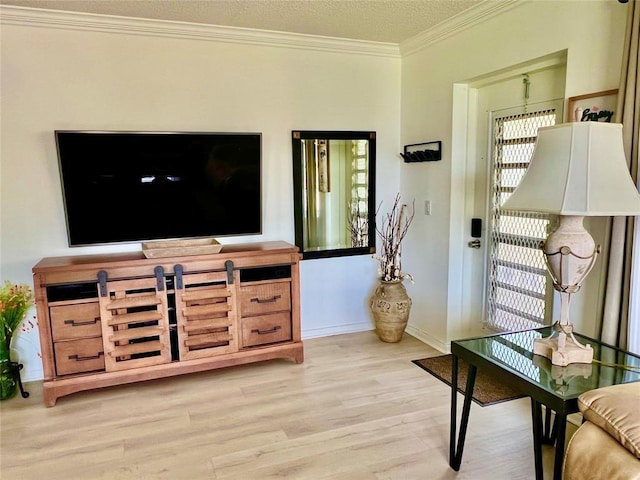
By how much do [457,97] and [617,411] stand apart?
2.54m

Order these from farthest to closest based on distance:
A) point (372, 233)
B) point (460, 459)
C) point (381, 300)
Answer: point (372, 233) → point (381, 300) → point (460, 459)

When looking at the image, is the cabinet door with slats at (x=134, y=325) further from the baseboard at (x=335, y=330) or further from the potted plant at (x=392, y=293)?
the potted plant at (x=392, y=293)

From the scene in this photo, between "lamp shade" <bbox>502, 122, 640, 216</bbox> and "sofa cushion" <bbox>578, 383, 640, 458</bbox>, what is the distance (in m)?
0.64

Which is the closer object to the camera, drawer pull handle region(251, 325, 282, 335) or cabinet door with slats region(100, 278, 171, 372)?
cabinet door with slats region(100, 278, 171, 372)

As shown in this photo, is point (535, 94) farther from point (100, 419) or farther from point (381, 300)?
point (100, 419)

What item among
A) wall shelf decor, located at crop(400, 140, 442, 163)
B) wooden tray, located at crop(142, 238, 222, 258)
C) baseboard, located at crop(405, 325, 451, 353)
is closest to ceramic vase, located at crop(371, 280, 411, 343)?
baseboard, located at crop(405, 325, 451, 353)

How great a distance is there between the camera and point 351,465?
223cm

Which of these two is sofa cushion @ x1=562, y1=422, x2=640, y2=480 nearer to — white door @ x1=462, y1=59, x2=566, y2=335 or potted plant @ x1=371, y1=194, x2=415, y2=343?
white door @ x1=462, y1=59, x2=566, y2=335

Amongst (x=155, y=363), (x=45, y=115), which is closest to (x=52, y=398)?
(x=155, y=363)

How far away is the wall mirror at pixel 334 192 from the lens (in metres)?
3.80

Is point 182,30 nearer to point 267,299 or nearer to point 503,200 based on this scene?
point 267,299

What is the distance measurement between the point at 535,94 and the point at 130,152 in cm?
275

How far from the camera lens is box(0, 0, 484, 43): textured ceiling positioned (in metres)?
2.95

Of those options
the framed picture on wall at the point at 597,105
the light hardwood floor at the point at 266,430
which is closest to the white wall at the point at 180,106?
the light hardwood floor at the point at 266,430
